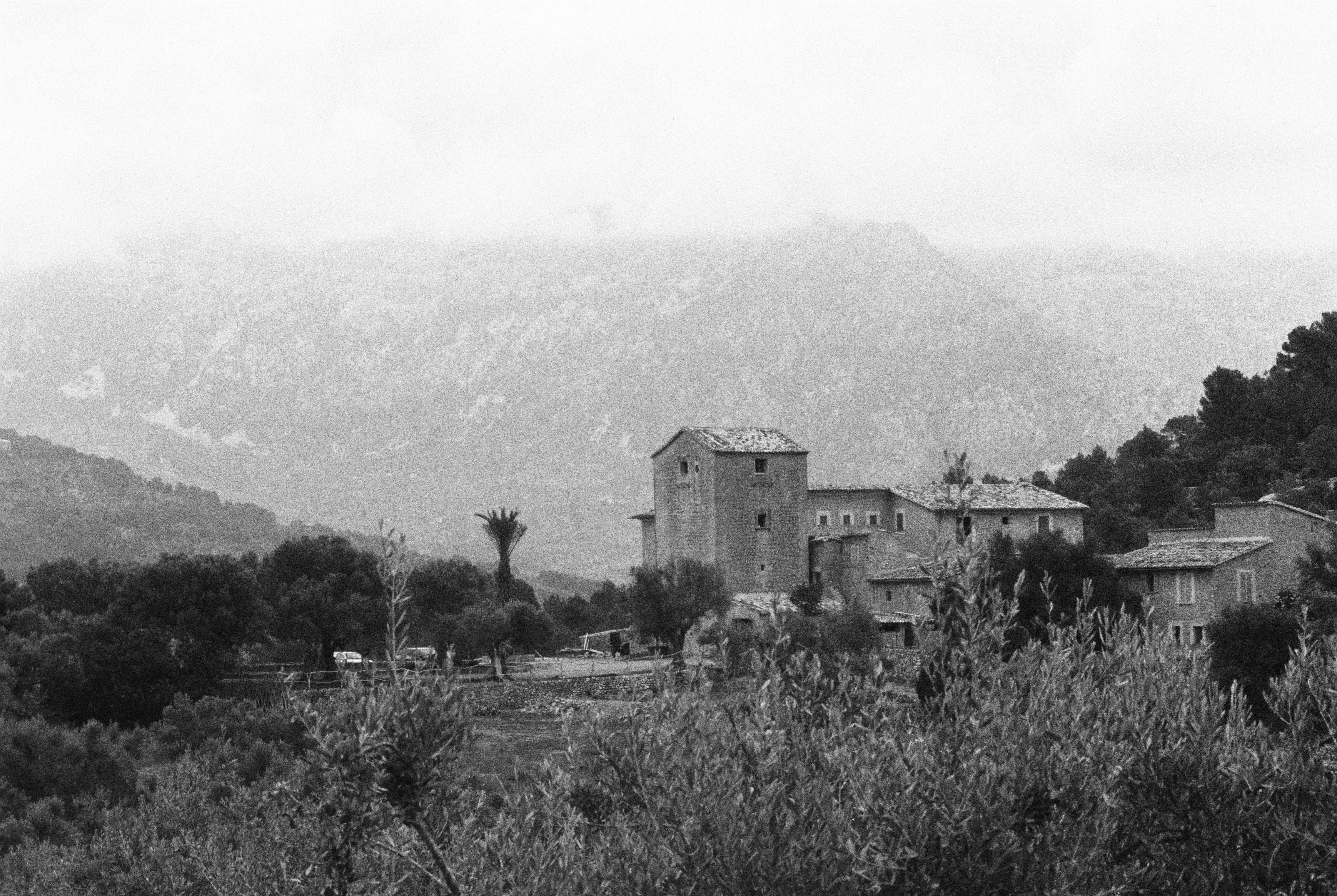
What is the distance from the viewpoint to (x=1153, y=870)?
35.4 feet

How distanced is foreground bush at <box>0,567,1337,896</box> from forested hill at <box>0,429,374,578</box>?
103m

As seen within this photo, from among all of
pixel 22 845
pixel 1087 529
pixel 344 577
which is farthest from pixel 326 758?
pixel 1087 529

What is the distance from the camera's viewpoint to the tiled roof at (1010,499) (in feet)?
178

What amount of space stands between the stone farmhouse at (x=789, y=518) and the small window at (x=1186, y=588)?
7.94 metres

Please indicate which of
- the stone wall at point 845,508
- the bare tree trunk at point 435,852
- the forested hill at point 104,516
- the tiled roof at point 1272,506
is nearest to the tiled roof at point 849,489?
the stone wall at point 845,508

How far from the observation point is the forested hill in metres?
124

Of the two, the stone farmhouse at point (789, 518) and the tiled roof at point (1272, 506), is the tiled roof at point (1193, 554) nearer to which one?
the tiled roof at point (1272, 506)

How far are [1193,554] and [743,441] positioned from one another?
1570cm

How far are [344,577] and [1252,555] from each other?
2685 cm

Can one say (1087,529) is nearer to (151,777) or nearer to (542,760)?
(151,777)

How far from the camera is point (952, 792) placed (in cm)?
1002

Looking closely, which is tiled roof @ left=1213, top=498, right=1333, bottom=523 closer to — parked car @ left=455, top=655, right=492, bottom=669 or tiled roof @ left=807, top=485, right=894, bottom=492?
tiled roof @ left=807, top=485, right=894, bottom=492

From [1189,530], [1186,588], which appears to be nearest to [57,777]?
[1186,588]

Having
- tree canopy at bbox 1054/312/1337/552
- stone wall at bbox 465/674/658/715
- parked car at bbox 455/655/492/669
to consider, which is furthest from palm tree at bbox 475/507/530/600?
tree canopy at bbox 1054/312/1337/552
